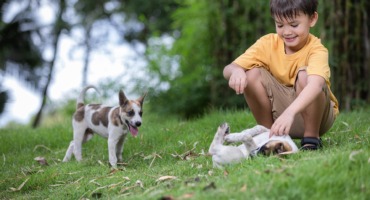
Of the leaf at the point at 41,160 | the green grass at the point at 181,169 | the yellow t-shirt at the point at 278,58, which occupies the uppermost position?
the yellow t-shirt at the point at 278,58

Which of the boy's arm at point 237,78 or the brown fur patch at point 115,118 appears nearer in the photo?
the boy's arm at point 237,78

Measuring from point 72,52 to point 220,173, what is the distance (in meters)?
20.0

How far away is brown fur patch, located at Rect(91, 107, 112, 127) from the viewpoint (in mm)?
6090

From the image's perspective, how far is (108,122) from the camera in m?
6.02

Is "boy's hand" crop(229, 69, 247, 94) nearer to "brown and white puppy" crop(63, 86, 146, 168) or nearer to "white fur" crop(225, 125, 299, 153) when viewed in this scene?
"white fur" crop(225, 125, 299, 153)

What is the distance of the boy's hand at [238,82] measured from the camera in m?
4.47

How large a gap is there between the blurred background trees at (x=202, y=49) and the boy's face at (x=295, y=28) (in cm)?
431

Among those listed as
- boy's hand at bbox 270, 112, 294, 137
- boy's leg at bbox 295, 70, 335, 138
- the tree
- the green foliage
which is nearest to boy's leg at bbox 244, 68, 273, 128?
boy's leg at bbox 295, 70, 335, 138

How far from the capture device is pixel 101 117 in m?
6.14

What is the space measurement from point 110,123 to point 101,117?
239 mm

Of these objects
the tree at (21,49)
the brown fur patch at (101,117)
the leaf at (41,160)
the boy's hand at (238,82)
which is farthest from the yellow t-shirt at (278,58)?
the tree at (21,49)

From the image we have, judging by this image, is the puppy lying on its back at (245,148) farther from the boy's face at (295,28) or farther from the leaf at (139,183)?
the boy's face at (295,28)

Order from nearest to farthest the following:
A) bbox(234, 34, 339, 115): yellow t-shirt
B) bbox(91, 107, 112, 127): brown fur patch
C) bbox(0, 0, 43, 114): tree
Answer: bbox(234, 34, 339, 115): yellow t-shirt
bbox(91, 107, 112, 127): brown fur patch
bbox(0, 0, 43, 114): tree

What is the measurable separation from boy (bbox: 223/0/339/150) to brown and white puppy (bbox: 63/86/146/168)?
4.30 ft
